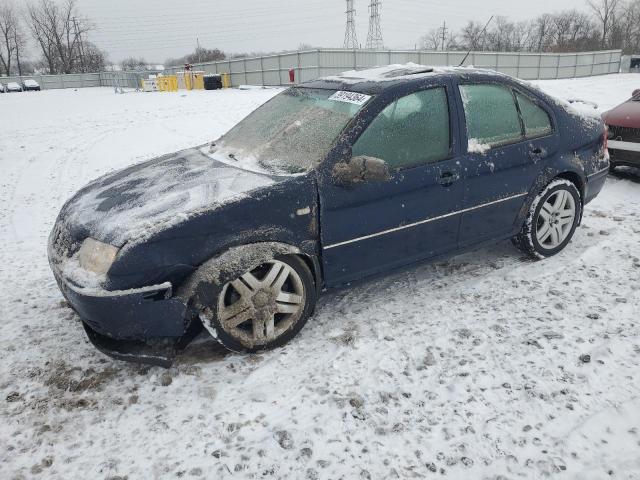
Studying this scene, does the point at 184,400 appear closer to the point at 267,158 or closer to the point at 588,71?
the point at 267,158

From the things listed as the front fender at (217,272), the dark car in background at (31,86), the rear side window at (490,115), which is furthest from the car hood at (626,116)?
the dark car in background at (31,86)

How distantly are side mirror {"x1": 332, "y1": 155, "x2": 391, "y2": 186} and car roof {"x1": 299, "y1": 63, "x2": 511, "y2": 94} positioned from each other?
0.63 metres

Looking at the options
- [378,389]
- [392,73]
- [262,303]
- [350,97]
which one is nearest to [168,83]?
[392,73]

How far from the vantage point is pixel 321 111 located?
11.2 ft

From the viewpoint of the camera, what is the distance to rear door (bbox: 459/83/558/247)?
3541 mm

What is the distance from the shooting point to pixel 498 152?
11.9ft

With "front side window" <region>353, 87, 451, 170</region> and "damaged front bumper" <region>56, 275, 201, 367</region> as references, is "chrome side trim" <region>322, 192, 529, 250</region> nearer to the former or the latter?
"front side window" <region>353, 87, 451, 170</region>

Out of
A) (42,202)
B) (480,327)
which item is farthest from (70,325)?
(42,202)

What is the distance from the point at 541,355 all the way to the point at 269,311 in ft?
5.63

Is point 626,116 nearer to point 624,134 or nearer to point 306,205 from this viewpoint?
point 624,134

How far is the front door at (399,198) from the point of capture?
309 centimetres

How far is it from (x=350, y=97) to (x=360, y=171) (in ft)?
2.29

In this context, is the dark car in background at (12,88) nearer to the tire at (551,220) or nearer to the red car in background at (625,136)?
the red car in background at (625,136)

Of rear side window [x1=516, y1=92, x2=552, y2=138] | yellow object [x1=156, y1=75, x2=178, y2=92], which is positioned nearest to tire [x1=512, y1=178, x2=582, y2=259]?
rear side window [x1=516, y1=92, x2=552, y2=138]
